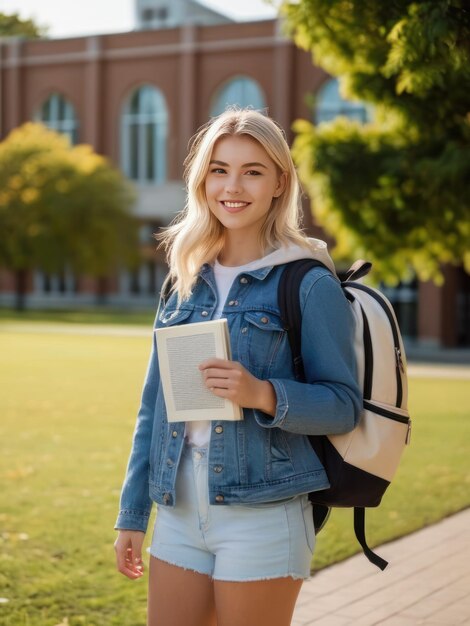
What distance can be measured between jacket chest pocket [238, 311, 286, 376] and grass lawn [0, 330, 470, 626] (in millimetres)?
3006

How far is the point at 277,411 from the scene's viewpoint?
2.88 m

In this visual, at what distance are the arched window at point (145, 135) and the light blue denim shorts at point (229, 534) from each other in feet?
166

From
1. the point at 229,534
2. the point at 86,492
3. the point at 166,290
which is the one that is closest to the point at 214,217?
the point at 166,290

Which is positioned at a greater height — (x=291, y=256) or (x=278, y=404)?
(x=291, y=256)

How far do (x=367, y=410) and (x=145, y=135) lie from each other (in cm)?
5137

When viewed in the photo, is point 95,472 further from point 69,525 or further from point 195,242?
point 195,242

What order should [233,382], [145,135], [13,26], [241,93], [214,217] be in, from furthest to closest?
[145,135] → [241,93] → [13,26] → [214,217] → [233,382]

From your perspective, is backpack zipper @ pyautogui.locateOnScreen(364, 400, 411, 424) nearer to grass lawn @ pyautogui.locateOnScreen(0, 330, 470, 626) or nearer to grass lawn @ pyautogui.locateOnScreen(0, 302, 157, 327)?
grass lawn @ pyautogui.locateOnScreen(0, 330, 470, 626)

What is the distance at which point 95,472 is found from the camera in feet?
33.5

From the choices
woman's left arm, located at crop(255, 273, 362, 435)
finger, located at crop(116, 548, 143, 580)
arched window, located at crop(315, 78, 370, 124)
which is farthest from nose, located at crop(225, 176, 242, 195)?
arched window, located at crop(315, 78, 370, 124)

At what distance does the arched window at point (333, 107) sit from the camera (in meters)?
45.3

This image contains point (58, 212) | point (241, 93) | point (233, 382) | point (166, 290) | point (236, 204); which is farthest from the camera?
point (241, 93)

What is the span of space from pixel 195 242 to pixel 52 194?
44.4 meters

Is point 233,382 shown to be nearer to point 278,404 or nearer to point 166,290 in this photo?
point 278,404
